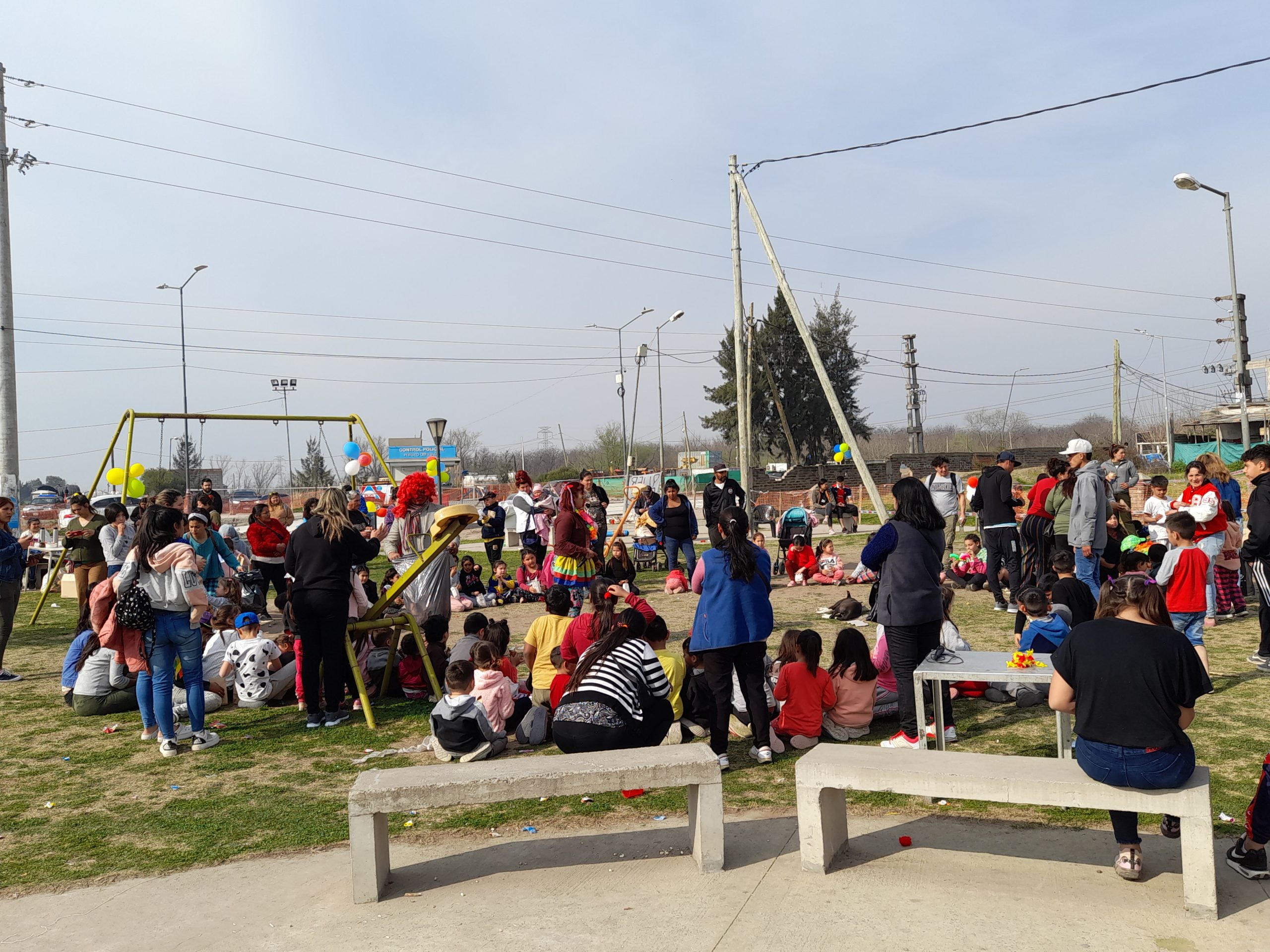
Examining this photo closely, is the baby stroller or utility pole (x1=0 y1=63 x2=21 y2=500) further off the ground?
utility pole (x1=0 y1=63 x2=21 y2=500)

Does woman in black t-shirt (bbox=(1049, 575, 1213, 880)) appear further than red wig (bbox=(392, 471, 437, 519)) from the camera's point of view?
No

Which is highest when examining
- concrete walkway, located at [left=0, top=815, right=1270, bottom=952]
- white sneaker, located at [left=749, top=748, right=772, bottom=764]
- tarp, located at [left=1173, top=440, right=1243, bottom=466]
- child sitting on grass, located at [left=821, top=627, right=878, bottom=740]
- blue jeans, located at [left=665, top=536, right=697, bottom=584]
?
tarp, located at [left=1173, top=440, right=1243, bottom=466]

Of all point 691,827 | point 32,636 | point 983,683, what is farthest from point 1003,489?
point 32,636

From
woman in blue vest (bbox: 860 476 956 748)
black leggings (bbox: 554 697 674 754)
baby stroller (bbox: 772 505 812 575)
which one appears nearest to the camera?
black leggings (bbox: 554 697 674 754)

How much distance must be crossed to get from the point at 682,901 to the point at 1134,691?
6.41 feet

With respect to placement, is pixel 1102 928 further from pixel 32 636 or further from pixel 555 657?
pixel 32 636

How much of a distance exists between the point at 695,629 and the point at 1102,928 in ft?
9.18

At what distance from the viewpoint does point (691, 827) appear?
4.56 m

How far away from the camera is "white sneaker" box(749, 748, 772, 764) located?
5957 millimetres

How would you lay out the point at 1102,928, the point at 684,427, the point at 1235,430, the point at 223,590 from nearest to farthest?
1. the point at 1102,928
2. the point at 223,590
3. the point at 1235,430
4. the point at 684,427

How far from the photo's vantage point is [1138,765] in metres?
3.66

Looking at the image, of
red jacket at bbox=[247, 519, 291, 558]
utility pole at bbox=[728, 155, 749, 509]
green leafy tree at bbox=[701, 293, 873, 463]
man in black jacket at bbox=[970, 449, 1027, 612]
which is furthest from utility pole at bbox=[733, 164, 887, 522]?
green leafy tree at bbox=[701, 293, 873, 463]

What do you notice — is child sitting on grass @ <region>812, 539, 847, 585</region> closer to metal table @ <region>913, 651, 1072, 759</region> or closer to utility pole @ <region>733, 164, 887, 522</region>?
utility pole @ <region>733, 164, 887, 522</region>

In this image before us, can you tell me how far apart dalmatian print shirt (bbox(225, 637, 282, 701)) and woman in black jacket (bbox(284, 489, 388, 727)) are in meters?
0.90
